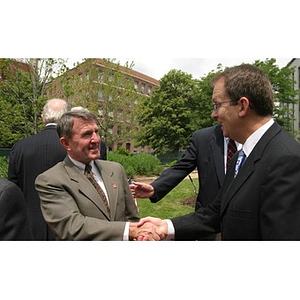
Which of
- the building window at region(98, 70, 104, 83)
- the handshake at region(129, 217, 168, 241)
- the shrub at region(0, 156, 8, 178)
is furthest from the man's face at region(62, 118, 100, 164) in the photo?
the building window at region(98, 70, 104, 83)

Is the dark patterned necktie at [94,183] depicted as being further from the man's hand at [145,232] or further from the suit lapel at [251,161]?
the suit lapel at [251,161]

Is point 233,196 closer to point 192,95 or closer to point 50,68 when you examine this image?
point 50,68

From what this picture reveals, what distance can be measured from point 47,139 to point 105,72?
1862cm

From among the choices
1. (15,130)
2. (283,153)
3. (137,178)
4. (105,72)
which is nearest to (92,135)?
(283,153)

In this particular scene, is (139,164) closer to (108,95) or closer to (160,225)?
(108,95)

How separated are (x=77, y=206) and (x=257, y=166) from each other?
135 centimetres

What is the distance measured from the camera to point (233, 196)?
1827 mm

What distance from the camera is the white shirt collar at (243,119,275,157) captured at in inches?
74.5

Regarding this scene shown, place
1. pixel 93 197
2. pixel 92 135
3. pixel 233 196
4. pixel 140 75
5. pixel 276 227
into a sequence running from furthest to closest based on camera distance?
1. pixel 140 75
2. pixel 92 135
3. pixel 93 197
4. pixel 233 196
5. pixel 276 227

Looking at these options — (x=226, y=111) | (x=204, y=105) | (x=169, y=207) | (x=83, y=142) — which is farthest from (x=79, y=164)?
(x=204, y=105)

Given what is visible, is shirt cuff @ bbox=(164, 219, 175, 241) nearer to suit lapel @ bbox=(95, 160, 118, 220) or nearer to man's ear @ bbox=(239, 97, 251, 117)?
suit lapel @ bbox=(95, 160, 118, 220)

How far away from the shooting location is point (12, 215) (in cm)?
151

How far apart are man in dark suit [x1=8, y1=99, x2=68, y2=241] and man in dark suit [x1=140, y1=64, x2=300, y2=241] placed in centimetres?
201

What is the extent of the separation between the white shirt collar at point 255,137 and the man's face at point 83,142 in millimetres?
1267
